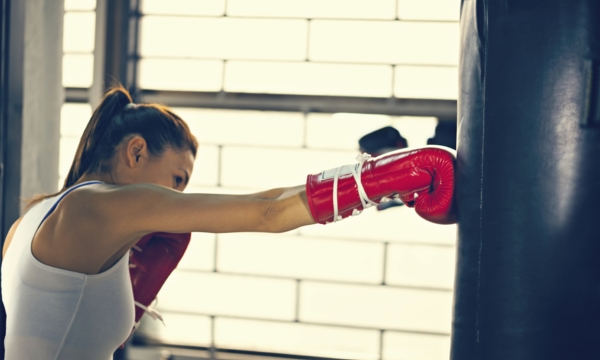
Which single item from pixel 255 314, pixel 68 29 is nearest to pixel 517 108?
pixel 255 314

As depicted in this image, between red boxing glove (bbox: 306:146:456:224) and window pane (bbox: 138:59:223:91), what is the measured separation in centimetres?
151

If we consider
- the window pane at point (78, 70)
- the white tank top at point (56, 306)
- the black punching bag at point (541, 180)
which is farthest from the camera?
the window pane at point (78, 70)

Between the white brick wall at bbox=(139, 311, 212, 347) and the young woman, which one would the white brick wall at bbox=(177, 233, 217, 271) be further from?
the young woman

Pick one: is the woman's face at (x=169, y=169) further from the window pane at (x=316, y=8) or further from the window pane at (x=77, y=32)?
the window pane at (x=77, y=32)

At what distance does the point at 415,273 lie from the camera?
2.45 metres

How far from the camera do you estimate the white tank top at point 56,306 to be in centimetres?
129

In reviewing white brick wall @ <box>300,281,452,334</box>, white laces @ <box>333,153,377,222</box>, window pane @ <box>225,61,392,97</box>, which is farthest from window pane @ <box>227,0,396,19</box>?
white laces @ <box>333,153,377,222</box>

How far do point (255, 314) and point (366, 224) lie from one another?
2.02 feet

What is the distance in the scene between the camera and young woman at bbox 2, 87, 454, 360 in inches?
44.8

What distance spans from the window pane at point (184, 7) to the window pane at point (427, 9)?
764 mm

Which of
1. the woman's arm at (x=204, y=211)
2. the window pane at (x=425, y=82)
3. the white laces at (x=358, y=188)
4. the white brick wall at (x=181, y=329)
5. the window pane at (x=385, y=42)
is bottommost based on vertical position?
the white brick wall at (x=181, y=329)

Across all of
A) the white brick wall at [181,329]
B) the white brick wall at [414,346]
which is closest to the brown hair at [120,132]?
the white brick wall at [181,329]

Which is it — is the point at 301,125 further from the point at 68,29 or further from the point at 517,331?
the point at 517,331

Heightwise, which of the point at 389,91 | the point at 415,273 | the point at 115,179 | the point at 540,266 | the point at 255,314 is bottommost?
the point at 255,314
